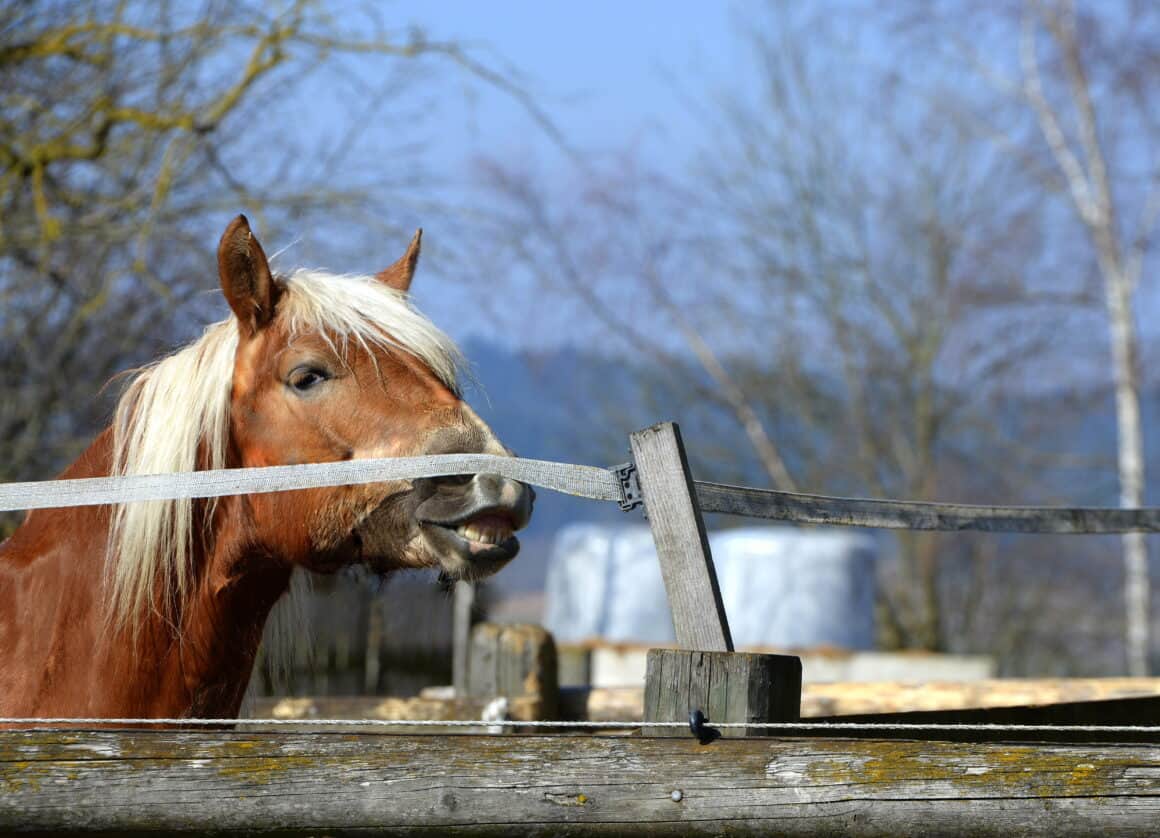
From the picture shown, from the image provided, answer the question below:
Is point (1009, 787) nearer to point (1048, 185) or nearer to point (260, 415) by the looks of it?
point (260, 415)

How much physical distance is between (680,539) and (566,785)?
462mm

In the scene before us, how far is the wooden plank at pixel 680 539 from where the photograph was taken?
Result: 196 cm

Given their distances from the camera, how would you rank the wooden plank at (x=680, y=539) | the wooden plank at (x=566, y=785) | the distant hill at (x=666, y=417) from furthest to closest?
the distant hill at (x=666, y=417) < the wooden plank at (x=680, y=539) < the wooden plank at (x=566, y=785)

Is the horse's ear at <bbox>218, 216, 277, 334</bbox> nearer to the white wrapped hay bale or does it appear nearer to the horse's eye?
the horse's eye

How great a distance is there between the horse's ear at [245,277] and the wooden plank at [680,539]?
107 cm

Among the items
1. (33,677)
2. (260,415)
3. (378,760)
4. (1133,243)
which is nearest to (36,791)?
(378,760)

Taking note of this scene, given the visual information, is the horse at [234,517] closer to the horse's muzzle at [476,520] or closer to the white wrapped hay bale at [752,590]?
the horse's muzzle at [476,520]

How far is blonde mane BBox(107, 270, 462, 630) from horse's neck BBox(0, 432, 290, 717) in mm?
48

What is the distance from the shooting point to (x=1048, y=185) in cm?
1453

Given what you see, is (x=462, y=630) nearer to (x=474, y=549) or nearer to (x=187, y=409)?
(x=187, y=409)

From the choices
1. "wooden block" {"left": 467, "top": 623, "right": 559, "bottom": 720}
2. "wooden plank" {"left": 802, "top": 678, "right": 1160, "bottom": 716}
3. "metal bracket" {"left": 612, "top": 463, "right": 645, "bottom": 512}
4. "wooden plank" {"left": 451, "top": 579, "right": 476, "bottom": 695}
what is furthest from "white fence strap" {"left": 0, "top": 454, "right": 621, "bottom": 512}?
"wooden plank" {"left": 451, "top": 579, "right": 476, "bottom": 695}

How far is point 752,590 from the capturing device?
43.7 feet

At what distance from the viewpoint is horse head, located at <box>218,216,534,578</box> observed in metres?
2.43

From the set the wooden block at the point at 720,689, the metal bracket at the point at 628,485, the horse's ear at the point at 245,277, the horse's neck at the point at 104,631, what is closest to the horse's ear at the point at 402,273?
the horse's ear at the point at 245,277
